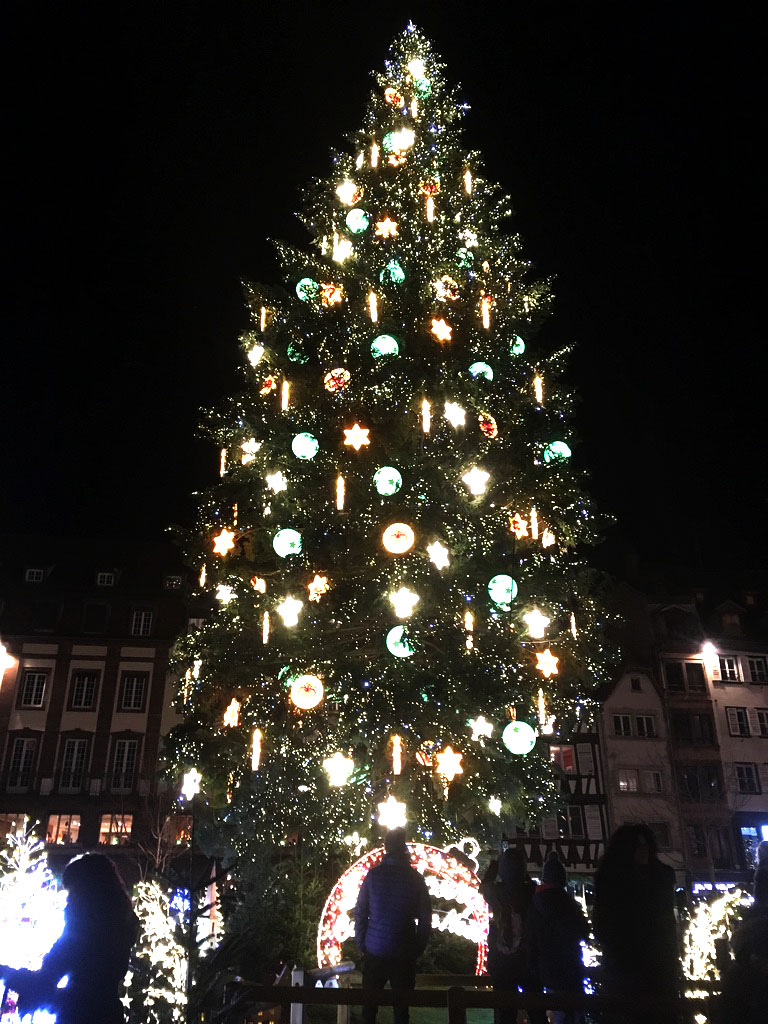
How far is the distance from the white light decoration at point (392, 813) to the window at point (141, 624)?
3297 cm

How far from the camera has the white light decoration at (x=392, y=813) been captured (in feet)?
35.7

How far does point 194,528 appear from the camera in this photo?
1354cm

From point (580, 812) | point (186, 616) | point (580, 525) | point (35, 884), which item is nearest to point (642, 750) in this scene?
point (580, 812)

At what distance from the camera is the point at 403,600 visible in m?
11.1

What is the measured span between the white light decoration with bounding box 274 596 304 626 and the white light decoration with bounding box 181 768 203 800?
2.57 metres

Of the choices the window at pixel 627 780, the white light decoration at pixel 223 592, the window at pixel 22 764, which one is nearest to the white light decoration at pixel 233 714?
the white light decoration at pixel 223 592

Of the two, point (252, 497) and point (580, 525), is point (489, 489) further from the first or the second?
point (252, 497)

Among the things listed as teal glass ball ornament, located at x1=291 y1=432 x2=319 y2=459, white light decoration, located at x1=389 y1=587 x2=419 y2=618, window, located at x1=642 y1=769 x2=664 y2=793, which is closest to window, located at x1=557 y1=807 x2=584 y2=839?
window, located at x1=642 y1=769 x2=664 y2=793

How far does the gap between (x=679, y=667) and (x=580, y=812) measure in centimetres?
1000

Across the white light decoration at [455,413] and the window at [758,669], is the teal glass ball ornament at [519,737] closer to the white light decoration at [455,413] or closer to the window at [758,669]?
the white light decoration at [455,413]

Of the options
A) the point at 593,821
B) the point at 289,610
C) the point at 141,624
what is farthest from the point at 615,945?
the point at 141,624

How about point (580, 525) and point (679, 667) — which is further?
point (679, 667)

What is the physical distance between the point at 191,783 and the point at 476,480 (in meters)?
6.31

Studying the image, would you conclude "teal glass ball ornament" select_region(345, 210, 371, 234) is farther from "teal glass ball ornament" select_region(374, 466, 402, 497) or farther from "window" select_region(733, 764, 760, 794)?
"window" select_region(733, 764, 760, 794)
